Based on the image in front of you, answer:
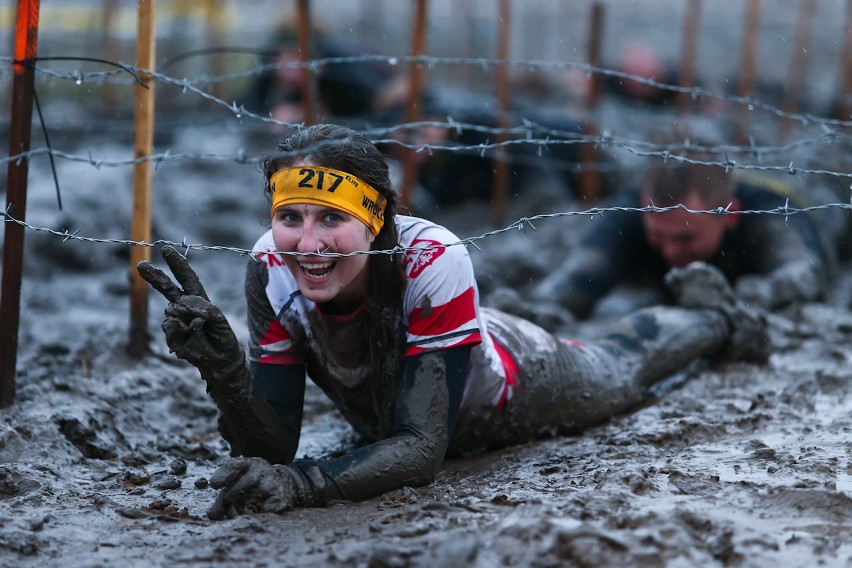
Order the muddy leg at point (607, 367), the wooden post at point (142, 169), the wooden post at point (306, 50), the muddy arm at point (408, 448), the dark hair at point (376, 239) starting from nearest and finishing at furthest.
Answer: the muddy arm at point (408, 448) < the dark hair at point (376, 239) < the muddy leg at point (607, 367) < the wooden post at point (142, 169) < the wooden post at point (306, 50)

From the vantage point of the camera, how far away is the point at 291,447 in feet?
11.5

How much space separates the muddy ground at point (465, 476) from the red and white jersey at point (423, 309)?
0.44 meters

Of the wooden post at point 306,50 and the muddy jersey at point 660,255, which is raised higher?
the wooden post at point 306,50

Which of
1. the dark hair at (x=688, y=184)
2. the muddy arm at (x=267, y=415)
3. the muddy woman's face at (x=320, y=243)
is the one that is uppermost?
the dark hair at (x=688, y=184)

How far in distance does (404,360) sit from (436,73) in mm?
12870

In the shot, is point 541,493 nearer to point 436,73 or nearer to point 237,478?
point 237,478

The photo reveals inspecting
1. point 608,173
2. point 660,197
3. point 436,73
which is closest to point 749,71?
point 608,173

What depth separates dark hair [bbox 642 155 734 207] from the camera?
6.13m

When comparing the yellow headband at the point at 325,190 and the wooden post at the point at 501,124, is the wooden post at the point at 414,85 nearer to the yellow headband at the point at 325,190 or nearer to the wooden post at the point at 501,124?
the wooden post at the point at 501,124

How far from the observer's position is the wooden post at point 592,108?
838 centimetres

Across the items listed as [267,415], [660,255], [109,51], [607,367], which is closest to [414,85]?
[660,255]

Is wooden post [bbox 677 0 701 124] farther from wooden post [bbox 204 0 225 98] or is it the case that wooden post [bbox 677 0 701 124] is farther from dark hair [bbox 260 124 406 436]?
dark hair [bbox 260 124 406 436]

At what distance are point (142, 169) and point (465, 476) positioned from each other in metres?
2.03

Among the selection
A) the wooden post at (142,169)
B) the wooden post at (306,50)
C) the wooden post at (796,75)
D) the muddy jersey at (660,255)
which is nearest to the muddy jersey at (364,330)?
the wooden post at (142,169)
